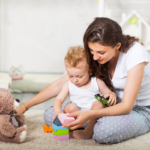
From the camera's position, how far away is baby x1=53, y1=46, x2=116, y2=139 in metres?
1.24

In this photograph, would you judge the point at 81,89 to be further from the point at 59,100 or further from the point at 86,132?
the point at 86,132

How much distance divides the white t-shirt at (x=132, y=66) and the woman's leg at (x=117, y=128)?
128 mm

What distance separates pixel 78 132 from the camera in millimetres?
1235

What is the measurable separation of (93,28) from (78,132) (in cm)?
54

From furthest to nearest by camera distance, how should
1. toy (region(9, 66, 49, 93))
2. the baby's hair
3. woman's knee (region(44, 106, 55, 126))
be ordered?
1. toy (region(9, 66, 49, 93))
2. woman's knee (region(44, 106, 55, 126))
3. the baby's hair

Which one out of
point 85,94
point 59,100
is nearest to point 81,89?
point 85,94

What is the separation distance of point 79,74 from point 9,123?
43 cm

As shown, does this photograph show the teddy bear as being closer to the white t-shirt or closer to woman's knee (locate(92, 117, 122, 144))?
woman's knee (locate(92, 117, 122, 144))

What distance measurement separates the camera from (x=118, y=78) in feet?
4.27

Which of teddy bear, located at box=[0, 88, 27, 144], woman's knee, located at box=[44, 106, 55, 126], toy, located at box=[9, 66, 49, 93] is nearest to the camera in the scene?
teddy bear, located at box=[0, 88, 27, 144]

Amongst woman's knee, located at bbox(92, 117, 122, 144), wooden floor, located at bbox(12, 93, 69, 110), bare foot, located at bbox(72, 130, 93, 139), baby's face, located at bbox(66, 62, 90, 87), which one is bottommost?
wooden floor, located at bbox(12, 93, 69, 110)

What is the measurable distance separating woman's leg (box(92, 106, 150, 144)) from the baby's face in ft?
0.75

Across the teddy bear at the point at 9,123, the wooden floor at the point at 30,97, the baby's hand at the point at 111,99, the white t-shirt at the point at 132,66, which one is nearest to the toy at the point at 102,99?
the baby's hand at the point at 111,99

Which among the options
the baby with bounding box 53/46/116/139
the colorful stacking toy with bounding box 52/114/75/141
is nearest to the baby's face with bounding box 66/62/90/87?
the baby with bounding box 53/46/116/139
